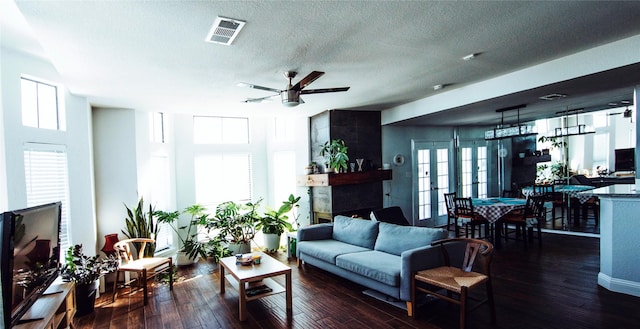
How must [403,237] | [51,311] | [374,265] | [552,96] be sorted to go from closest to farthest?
1. [51,311]
2. [374,265]
3. [403,237]
4. [552,96]

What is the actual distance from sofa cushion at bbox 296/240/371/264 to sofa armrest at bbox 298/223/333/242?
A: 9 cm

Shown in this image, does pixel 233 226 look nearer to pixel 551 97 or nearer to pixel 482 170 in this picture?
pixel 551 97

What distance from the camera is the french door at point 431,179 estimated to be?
23.4ft

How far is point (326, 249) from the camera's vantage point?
4367 mm

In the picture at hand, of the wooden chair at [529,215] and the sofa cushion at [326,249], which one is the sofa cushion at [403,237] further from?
the wooden chair at [529,215]

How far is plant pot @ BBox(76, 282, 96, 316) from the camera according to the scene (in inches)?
144

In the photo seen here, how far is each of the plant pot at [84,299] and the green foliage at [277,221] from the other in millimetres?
2834

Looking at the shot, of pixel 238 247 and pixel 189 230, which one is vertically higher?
pixel 189 230

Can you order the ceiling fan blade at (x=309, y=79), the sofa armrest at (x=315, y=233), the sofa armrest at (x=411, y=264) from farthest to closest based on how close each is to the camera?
the sofa armrest at (x=315, y=233) → the sofa armrest at (x=411, y=264) → the ceiling fan blade at (x=309, y=79)

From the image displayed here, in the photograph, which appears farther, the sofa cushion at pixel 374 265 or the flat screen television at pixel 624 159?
the flat screen television at pixel 624 159

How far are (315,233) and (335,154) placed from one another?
5.23ft

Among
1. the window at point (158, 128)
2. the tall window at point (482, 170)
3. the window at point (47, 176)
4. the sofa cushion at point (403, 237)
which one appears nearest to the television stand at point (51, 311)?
the window at point (47, 176)

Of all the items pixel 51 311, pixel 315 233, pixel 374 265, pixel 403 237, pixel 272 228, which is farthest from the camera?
pixel 272 228

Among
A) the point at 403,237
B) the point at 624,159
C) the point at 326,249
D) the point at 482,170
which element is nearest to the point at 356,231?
the point at 326,249
